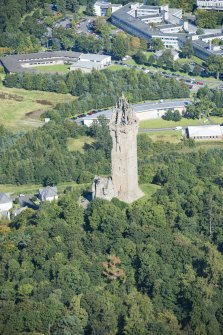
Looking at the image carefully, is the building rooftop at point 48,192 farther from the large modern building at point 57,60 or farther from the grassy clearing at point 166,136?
the large modern building at point 57,60

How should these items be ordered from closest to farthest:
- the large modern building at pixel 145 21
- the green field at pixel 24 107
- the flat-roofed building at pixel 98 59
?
the green field at pixel 24 107 < the flat-roofed building at pixel 98 59 < the large modern building at pixel 145 21

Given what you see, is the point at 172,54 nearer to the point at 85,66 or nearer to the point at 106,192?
the point at 85,66

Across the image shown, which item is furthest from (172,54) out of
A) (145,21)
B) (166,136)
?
(166,136)

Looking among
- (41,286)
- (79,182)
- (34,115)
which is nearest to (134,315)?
(41,286)

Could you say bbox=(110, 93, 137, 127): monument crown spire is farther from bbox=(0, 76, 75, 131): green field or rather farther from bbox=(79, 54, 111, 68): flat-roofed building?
bbox=(79, 54, 111, 68): flat-roofed building

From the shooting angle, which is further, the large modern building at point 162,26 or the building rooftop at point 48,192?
the large modern building at point 162,26

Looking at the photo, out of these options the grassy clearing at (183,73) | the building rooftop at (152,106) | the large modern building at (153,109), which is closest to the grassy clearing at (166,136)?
the large modern building at (153,109)

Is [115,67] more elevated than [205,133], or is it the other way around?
[205,133]
